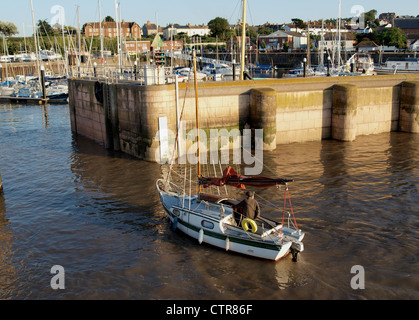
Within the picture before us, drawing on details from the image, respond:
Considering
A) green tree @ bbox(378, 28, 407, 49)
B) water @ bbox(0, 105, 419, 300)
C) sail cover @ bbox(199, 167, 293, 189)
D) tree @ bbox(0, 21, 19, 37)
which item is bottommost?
water @ bbox(0, 105, 419, 300)

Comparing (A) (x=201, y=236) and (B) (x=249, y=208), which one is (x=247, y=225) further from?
(A) (x=201, y=236)

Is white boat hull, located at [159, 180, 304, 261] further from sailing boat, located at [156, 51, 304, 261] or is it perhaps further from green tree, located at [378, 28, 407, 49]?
green tree, located at [378, 28, 407, 49]

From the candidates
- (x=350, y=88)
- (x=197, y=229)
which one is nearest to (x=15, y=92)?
(x=350, y=88)

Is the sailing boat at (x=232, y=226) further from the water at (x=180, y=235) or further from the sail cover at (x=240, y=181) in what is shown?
the water at (x=180, y=235)

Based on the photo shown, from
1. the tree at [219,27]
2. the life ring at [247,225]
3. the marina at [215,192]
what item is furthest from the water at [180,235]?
the tree at [219,27]

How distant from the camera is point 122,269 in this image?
14648 mm

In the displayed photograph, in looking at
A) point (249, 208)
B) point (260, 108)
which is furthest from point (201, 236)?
point (260, 108)

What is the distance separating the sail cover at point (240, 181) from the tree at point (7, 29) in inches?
5239

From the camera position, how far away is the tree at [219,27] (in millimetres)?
155000

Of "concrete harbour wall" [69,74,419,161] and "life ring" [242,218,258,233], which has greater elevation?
"concrete harbour wall" [69,74,419,161]

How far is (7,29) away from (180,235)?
136042 mm

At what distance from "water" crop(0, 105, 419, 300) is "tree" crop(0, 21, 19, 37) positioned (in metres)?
117

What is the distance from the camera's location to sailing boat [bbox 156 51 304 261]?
14.7 m

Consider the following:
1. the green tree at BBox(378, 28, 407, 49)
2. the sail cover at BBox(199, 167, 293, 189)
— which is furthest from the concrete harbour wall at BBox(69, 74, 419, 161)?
the green tree at BBox(378, 28, 407, 49)
